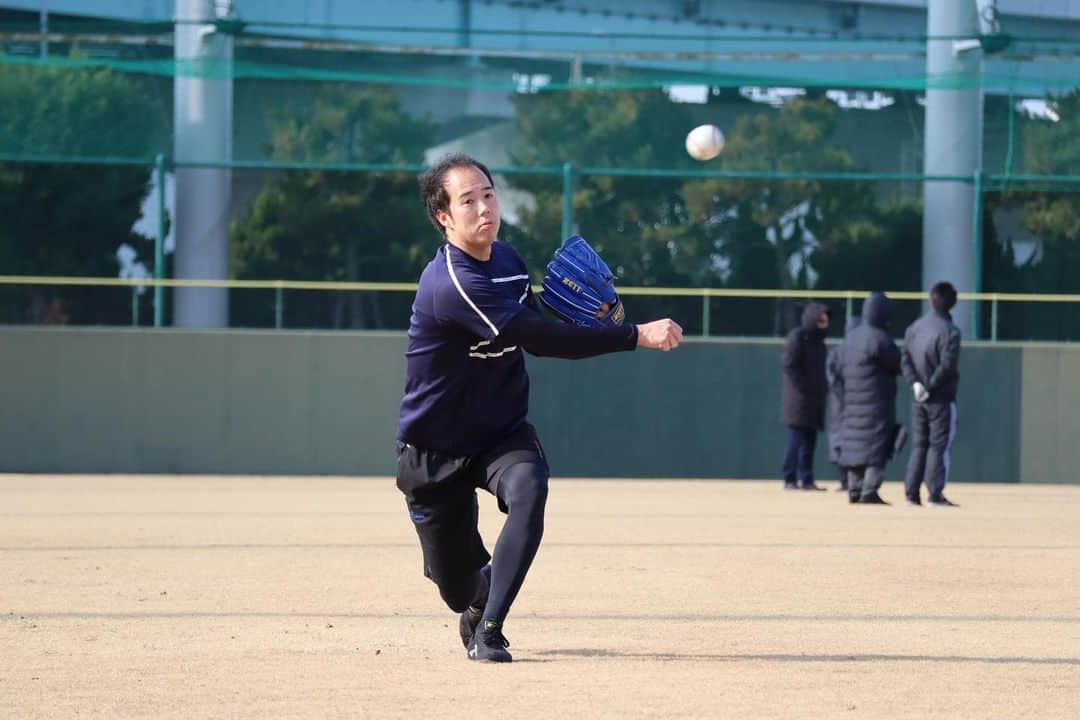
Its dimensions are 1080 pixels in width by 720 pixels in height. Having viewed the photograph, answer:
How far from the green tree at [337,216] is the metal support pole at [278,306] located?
0.20 ft

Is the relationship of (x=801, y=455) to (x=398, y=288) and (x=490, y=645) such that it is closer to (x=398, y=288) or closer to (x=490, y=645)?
(x=398, y=288)

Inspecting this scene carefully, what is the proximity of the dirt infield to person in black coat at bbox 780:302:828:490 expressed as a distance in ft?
9.43

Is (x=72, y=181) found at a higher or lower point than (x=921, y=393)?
higher

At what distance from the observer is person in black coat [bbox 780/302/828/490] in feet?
56.3

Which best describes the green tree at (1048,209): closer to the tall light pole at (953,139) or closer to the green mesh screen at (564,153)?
the green mesh screen at (564,153)

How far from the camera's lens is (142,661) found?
21.4 feet

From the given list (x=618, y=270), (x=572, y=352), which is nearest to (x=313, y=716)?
(x=572, y=352)

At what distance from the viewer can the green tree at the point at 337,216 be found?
20594mm

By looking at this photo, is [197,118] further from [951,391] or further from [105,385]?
[951,391]

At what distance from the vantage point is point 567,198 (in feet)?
68.6

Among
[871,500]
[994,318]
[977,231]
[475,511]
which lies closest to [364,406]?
[871,500]

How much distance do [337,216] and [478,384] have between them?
15739mm

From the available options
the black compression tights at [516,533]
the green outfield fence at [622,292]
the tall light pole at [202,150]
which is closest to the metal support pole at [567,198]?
the green outfield fence at [622,292]

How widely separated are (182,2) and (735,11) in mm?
6925
